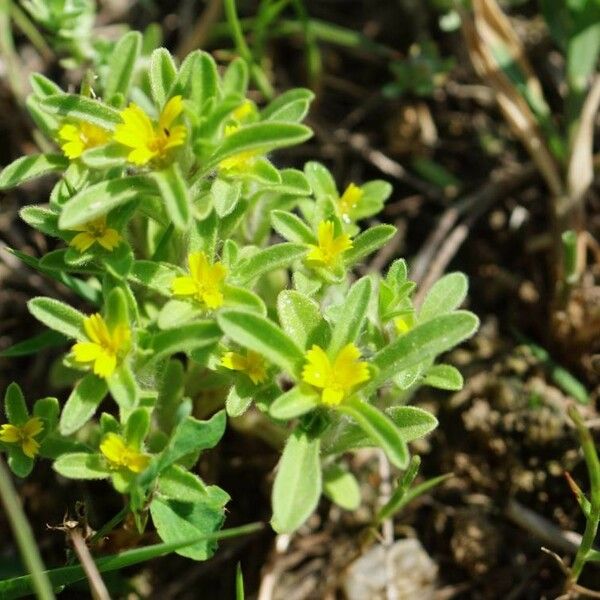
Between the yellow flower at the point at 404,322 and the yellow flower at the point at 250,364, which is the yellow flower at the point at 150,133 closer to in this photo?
the yellow flower at the point at 250,364

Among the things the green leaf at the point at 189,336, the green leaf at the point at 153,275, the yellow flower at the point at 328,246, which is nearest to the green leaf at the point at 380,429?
the green leaf at the point at 189,336

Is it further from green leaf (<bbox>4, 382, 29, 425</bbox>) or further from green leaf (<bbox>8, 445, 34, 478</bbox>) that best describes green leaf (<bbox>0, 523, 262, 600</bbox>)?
green leaf (<bbox>4, 382, 29, 425</bbox>)

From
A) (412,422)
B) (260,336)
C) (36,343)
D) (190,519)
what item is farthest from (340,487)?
(36,343)

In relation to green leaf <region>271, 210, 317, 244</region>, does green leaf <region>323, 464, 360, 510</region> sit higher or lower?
lower

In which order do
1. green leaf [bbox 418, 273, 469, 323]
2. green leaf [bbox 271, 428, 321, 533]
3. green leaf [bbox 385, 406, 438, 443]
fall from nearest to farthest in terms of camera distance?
green leaf [bbox 271, 428, 321, 533]
green leaf [bbox 385, 406, 438, 443]
green leaf [bbox 418, 273, 469, 323]

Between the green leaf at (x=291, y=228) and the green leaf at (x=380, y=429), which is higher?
the green leaf at (x=291, y=228)

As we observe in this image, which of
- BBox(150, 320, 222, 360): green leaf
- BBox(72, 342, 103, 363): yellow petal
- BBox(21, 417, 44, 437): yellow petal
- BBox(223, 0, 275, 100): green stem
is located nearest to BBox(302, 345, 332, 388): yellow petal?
BBox(150, 320, 222, 360): green leaf

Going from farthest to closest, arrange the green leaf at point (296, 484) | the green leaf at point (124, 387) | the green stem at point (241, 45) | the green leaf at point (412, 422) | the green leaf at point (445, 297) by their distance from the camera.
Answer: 1. the green stem at point (241, 45)
2. the green leaf at point (445, 297)
3. the green leaf at point (412, 422)
4. the green leaf at point (124, 387)
5. the green leaf at point (296, 484)
